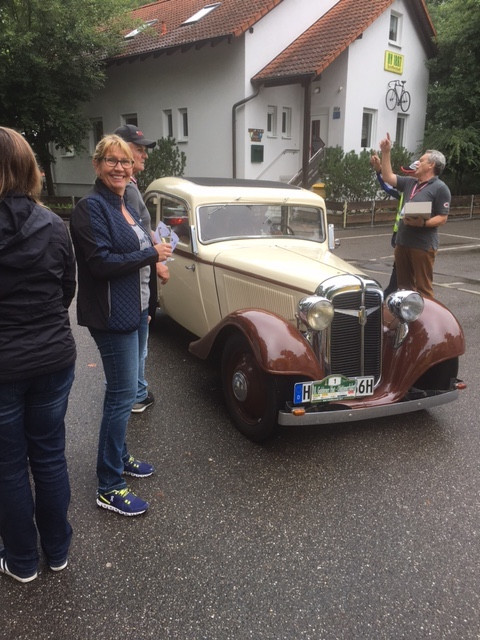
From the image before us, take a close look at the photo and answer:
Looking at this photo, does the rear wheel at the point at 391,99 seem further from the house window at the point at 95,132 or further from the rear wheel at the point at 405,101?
the house window at the point at 95,132

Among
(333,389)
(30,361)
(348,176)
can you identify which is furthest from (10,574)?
(348,176)

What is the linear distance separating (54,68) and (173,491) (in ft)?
57.0

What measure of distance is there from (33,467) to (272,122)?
1758 cm

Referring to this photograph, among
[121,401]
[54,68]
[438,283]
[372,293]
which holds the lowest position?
[438,283]

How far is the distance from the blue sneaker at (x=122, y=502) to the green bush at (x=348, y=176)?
14.7 metres

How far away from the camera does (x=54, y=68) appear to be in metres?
16.7

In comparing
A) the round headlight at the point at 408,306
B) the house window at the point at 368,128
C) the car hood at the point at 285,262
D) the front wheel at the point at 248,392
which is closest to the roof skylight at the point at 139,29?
the house window at the point at 368,128

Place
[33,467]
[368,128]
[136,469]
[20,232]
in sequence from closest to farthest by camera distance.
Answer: [20,232] → [33,467] → [136,469] → [368,128]

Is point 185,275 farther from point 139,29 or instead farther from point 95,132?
point 95,132

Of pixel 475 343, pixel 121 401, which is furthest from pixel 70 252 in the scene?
pixel 475 343

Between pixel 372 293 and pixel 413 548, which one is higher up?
pixel 372 293

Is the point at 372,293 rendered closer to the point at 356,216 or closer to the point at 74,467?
the point at 74,467

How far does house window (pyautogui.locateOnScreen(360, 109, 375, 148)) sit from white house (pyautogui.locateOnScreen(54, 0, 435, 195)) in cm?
4

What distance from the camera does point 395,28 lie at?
63.7ft
